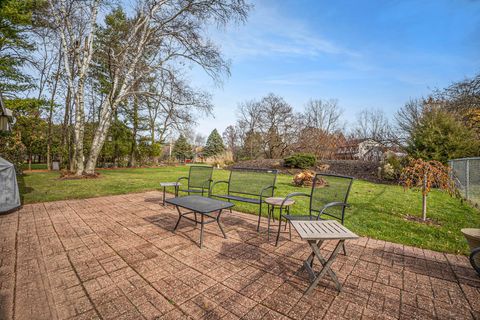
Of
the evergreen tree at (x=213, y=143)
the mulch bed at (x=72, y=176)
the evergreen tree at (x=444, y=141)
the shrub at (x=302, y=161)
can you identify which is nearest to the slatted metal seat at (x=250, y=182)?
the mulch bed at (x=72, y=176)

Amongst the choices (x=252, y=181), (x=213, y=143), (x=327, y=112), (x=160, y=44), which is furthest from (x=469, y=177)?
(x=213, y=143)

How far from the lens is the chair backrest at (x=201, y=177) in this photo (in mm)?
4763

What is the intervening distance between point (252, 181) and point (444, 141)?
10064mm

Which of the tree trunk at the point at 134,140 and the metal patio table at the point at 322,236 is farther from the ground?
the tree trunk at the point at 134,140

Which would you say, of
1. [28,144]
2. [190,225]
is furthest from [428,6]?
[28,144]

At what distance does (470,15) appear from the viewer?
6.02m

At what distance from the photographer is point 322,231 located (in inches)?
79.3

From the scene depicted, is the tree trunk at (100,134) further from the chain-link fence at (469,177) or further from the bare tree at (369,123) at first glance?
the bare tree at (369,123)

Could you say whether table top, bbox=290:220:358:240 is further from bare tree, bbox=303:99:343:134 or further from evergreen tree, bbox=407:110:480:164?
bare tree, bbox=303:99:343:134

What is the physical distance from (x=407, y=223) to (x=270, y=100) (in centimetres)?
2307

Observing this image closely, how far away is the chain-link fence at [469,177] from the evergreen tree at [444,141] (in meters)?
2.84

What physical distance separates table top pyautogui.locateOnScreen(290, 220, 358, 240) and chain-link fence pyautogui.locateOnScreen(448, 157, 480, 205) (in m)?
6.18

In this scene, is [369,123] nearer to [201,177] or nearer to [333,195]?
[201,177]

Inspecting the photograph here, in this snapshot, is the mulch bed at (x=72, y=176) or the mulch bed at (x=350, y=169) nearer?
the mulch bed at (x=72, y=176)
